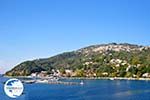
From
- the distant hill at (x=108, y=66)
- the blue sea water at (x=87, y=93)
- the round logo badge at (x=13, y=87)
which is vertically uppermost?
the distant hill at (x=108, y=66)

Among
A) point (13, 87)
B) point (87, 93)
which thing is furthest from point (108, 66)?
point (13, 87)

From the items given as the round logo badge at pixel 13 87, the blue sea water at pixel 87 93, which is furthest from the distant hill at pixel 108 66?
the round logo badge at pixel 13 87

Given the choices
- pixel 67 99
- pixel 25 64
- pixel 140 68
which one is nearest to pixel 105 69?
pixel 140 68

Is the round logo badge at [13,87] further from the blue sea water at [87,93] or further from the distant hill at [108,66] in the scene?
the distant hill at [108,66]

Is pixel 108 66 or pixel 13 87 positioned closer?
pixel 13 87

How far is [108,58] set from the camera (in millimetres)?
177000

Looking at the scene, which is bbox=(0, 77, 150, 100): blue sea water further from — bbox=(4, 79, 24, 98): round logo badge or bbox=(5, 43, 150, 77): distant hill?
bbox=(5, 43, 150, 77): distant hill

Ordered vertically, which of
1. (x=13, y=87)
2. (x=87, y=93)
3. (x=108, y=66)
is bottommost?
(x=13, y=87)

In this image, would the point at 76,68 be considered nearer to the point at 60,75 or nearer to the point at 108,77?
the point at 60,75

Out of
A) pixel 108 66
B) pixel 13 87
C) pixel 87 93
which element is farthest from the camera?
pixel 108 66

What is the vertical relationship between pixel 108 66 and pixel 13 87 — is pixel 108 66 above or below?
above

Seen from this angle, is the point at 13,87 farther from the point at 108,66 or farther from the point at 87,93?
the point at 108,66

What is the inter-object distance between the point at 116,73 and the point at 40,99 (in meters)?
91.7

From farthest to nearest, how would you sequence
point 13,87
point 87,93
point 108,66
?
point 108,66, point 87,93, point 13,87
